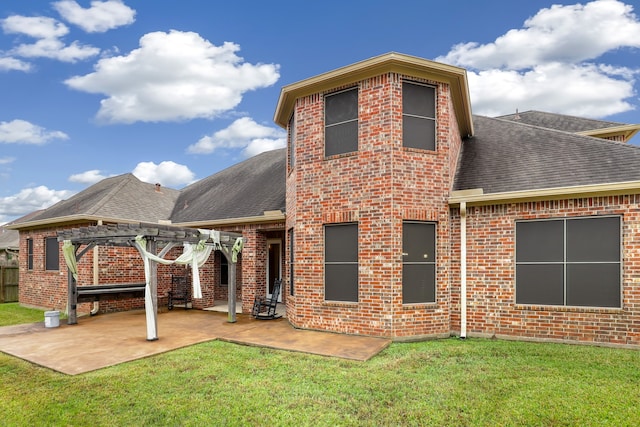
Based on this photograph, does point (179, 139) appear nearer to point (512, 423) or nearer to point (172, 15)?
point (172, 15)

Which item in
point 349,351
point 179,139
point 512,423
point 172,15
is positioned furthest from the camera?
point 179,139

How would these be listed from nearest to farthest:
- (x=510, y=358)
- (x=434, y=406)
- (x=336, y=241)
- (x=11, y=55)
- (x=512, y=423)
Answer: (x=512, y=423), (x=434, y=406), (x=510, y=358), (x=336, y=241), (x=11, y=55)

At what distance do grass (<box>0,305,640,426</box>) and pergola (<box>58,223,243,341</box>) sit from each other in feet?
5.73

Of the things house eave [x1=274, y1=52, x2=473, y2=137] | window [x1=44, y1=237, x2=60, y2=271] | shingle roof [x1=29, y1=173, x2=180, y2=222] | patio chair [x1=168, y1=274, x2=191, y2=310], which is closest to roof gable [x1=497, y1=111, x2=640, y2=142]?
house eave [x1=274, y1=52, x2=473, y2=137]

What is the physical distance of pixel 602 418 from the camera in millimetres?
3828

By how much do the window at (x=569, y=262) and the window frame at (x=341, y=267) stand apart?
11.5 ft

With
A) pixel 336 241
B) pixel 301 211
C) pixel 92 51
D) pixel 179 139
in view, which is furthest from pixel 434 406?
pixel 179 139

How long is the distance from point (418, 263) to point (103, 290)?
891cm

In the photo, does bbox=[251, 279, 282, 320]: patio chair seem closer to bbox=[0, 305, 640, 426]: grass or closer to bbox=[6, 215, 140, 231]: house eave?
bbox=[0, 305, 640, 426]: grass

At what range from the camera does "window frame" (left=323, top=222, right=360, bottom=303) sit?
25.9ft

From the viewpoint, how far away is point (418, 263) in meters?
7.75

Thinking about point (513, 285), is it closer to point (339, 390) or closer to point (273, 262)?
point (339, 390)

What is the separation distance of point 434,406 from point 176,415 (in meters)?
3.04

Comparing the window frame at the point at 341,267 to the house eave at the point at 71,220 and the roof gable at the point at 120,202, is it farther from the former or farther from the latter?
the roof gable at the point at 120,202
